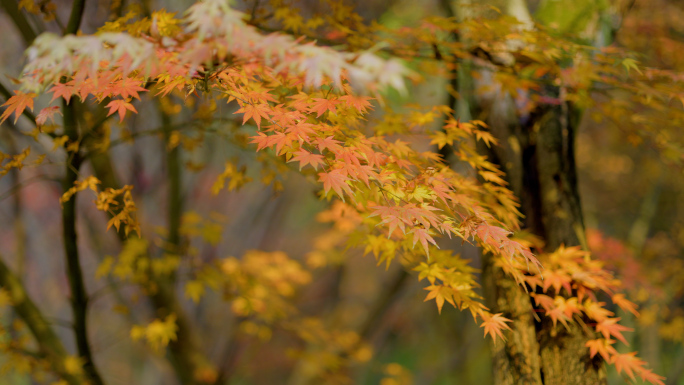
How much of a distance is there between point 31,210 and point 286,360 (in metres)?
7.39

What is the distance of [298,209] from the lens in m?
11.2

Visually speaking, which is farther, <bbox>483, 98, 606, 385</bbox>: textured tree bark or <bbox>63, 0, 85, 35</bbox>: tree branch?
<bbox>483, 98, 606, 385</bbox>: textured tree bark

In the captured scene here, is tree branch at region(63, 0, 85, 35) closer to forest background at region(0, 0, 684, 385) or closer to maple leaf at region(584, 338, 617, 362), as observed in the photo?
forest background at region(0, 0, 684, 385)

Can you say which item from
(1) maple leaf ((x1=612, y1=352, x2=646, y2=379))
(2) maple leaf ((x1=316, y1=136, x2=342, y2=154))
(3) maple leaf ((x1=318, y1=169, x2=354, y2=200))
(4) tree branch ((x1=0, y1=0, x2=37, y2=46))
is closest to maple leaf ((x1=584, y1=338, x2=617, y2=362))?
(1) maple leaf ((x1=612, y1=352, x2=646, y2=379))

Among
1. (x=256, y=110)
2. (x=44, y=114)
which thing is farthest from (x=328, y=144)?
(x=44, y=114)

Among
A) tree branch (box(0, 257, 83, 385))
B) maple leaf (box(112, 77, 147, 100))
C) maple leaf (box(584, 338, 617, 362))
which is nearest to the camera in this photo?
maple leaf (box(112, 77, 147, 100))

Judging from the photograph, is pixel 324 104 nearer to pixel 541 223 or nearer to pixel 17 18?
pixel 541 223

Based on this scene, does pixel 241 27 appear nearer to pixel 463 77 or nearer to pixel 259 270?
pixel 463 77

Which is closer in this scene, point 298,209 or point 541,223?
point 541,223

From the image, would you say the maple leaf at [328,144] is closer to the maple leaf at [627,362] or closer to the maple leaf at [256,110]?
the maple leaf at [256,110]

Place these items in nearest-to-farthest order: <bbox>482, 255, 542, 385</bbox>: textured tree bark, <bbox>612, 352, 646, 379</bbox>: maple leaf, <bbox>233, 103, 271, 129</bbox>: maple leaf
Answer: <bbox>233, 103, 271, 129</bbox>: maple leaf < <bbox>612, 352, 646, 379</bbox>: maple leaf < <bbox>482, 255, 542, 385</bbox>: textured tree bark

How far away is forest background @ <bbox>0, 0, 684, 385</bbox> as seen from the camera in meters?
2.67

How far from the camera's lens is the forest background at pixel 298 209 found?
8.76 feet

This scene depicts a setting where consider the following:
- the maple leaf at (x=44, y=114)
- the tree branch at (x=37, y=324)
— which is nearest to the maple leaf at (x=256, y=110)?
the maple leaf at (x=44, y=114)
